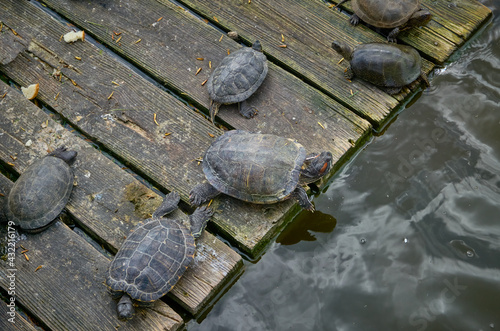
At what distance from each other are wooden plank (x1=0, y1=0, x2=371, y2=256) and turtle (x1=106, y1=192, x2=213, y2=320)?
322 millimetres

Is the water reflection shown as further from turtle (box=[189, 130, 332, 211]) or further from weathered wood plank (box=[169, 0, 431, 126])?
weathered wood plank (box=[169, 0, 431, 126])

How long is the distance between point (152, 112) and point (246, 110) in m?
0.75

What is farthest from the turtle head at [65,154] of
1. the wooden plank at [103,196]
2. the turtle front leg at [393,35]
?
the turtle front leg at [393,35]

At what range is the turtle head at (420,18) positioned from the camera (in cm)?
379

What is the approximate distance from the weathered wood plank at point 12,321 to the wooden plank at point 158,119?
1249 mm

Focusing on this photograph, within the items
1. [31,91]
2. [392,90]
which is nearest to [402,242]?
[392,90]

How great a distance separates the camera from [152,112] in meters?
3.66

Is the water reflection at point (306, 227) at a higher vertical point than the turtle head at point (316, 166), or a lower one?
lower

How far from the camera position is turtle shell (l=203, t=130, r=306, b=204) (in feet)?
10.4

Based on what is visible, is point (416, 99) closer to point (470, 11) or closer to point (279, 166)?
point (470, 11)

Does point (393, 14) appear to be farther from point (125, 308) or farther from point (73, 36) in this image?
point (125, 308)

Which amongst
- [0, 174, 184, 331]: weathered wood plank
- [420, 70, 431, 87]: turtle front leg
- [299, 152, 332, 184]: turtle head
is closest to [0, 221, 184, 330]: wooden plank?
[0, 174, 184, 331]: weathered wood plank

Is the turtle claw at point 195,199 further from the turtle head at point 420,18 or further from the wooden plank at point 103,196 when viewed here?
the turtle head at point 420,18

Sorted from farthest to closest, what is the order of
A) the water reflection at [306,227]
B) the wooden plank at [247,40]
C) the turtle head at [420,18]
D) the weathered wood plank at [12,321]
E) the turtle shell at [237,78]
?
1. the turtle head at [420,18]
2. the wooden plank at [247,40]
3. the turtle shell at [237,78]
4. the water reflection at [306,227]
5. the weathered wood plank at [12,321]
